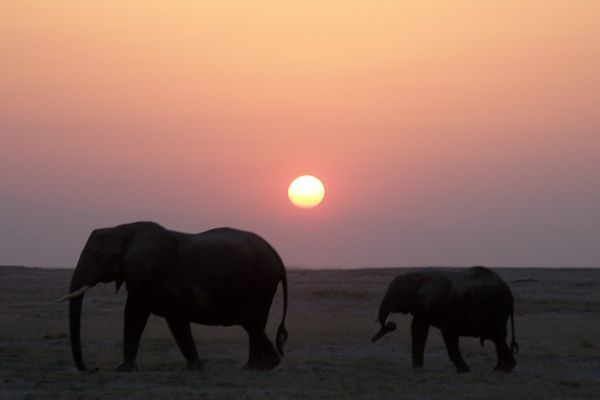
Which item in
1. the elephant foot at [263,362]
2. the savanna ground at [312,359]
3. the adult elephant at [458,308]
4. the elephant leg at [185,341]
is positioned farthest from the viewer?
the adult elephant at [458,308]

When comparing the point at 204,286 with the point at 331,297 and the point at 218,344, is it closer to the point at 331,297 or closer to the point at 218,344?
the point at 218,344

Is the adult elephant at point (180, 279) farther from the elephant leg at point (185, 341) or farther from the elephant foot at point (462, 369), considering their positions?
the elephant foot at point (462, 369)

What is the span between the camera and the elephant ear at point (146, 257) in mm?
21312


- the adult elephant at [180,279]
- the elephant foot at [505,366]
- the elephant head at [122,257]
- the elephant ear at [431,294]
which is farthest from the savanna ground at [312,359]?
the elephant head at [122,257]

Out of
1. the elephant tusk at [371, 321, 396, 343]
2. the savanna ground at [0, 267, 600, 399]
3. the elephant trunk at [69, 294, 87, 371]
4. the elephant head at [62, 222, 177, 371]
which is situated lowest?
the savanna ground at [0, 267, 600, 399]

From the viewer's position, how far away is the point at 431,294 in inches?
900

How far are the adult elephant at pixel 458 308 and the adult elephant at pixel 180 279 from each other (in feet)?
8.36

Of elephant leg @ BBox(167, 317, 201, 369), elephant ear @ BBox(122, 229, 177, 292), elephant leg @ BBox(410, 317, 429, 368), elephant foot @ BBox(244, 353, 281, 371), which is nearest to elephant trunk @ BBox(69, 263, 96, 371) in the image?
elephant ear @ BBox(122, 229, 177, 292)

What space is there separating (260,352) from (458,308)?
11.0 feet

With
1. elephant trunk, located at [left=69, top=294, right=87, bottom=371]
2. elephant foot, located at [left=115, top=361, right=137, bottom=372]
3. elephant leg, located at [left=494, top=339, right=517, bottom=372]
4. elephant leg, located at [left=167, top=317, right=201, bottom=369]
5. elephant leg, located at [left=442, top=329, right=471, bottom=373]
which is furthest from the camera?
elephant leg, located at [left=494, top=339, right=517, bottom=372]

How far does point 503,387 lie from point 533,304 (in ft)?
81.8

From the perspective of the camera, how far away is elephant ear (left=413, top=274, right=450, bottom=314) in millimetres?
22766

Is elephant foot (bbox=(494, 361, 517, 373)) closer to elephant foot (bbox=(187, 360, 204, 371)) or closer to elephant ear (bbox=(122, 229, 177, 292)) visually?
elephant foot (bbox=(187, 360, 204, 371))

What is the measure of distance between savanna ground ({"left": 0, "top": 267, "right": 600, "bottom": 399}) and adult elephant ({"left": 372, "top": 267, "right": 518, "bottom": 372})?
1.55 feet
